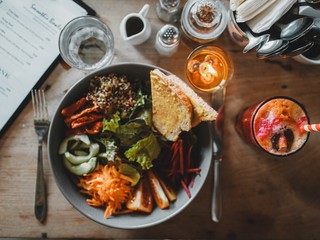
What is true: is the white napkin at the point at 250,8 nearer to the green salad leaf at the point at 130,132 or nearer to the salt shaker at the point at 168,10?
the salt shaker at the point at 168,10

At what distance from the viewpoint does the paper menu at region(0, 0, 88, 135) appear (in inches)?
46.4

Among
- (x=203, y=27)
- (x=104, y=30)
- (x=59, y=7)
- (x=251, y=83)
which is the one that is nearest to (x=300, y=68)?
(x=251, y=83)

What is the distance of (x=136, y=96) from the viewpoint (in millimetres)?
1116

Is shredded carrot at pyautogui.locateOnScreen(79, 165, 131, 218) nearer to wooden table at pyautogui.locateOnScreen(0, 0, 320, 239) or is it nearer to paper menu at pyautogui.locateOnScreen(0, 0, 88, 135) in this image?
wooden table at pyautogui.locateOnScreen(0, 0, 320, 239)

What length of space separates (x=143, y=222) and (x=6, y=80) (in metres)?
0.65

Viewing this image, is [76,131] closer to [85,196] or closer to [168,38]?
[85,196]

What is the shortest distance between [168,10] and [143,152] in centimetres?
46

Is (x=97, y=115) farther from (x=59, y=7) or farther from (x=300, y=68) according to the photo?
(x=300, y=68)

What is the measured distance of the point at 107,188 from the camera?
41.6 inches

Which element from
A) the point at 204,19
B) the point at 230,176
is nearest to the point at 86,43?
the point at 204,19

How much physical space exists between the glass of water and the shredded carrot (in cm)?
33

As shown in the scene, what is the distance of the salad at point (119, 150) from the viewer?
1.08 m

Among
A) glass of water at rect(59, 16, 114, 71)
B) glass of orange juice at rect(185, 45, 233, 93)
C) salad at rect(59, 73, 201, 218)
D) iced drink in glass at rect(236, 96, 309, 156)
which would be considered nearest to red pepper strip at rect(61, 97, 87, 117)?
salad at rect(59, 73, 201, 218)

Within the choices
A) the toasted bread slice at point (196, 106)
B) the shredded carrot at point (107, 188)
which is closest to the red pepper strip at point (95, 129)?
the shredded carrot at point (107, 188)
